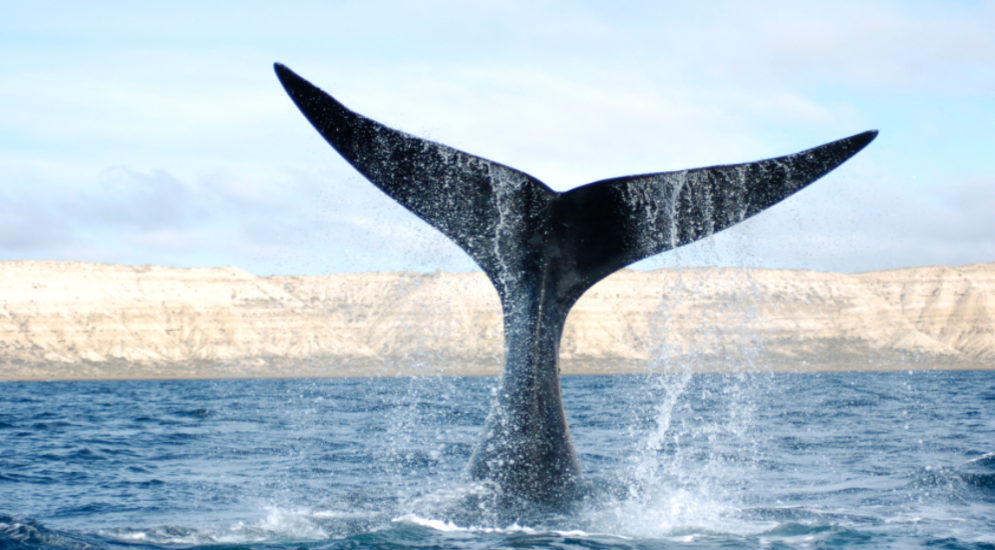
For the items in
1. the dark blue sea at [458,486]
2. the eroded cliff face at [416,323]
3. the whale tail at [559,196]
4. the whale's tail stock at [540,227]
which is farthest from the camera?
the eroded cliff face at [416,323]

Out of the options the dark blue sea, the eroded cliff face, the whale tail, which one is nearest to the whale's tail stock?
the whale tail

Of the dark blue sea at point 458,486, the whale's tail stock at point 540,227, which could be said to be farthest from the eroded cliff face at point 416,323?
the whale's tail stock at point 540,227

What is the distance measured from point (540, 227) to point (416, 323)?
74.2 m

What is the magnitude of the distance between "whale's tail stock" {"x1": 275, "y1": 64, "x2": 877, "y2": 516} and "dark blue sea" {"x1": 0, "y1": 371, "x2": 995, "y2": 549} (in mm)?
520

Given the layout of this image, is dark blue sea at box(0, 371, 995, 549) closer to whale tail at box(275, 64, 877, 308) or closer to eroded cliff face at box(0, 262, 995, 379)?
whale tail at box(275, 64, 877, 308)

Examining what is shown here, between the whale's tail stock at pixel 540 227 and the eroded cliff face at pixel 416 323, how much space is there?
72069 mm

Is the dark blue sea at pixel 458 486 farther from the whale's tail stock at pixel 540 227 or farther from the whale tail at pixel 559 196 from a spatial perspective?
the whale tail at pixel 559 196

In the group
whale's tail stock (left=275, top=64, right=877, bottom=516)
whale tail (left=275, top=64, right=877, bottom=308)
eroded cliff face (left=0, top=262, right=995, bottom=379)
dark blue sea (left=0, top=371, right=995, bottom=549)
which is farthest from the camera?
eroded cliff face (left=0, top=262, right=995, bottom=379)

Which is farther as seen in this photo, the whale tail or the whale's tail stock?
the whale's tail stock

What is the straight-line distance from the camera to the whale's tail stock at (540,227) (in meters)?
6.08

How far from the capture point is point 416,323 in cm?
8038

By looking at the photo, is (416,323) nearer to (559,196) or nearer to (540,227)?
(540,227)

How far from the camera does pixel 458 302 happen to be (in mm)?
88000

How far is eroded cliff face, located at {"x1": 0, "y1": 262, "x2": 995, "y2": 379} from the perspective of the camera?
84500 millimetres
